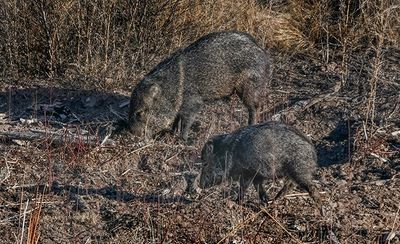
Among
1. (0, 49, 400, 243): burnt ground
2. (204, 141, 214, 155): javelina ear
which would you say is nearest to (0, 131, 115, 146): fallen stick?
(0, 49, 400, 243): burnt ground

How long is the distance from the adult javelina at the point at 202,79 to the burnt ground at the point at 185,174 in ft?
0.85

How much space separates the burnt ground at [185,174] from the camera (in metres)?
5.97

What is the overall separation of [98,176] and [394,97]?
310 centimetres

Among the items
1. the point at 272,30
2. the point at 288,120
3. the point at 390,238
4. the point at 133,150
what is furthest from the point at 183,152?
the point at 272,30

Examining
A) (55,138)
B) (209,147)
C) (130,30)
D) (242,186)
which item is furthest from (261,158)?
(130,30)

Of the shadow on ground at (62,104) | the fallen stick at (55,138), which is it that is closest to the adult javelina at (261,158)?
the fallen stick at (55,138)

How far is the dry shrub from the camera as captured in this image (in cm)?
A: 898

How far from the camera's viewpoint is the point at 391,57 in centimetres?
975

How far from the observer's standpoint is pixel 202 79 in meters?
7.95

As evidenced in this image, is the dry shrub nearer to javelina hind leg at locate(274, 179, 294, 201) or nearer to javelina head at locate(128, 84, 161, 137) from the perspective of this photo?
javelina head at locate(128, 84, 161, 137)

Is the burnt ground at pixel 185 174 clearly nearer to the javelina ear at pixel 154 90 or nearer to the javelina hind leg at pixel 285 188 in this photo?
Result: the javelina hind leg at pixel 285 188

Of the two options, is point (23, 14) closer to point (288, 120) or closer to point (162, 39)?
point (162, 39)

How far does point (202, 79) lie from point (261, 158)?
1.88m

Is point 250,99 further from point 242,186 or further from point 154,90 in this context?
point 242,186
